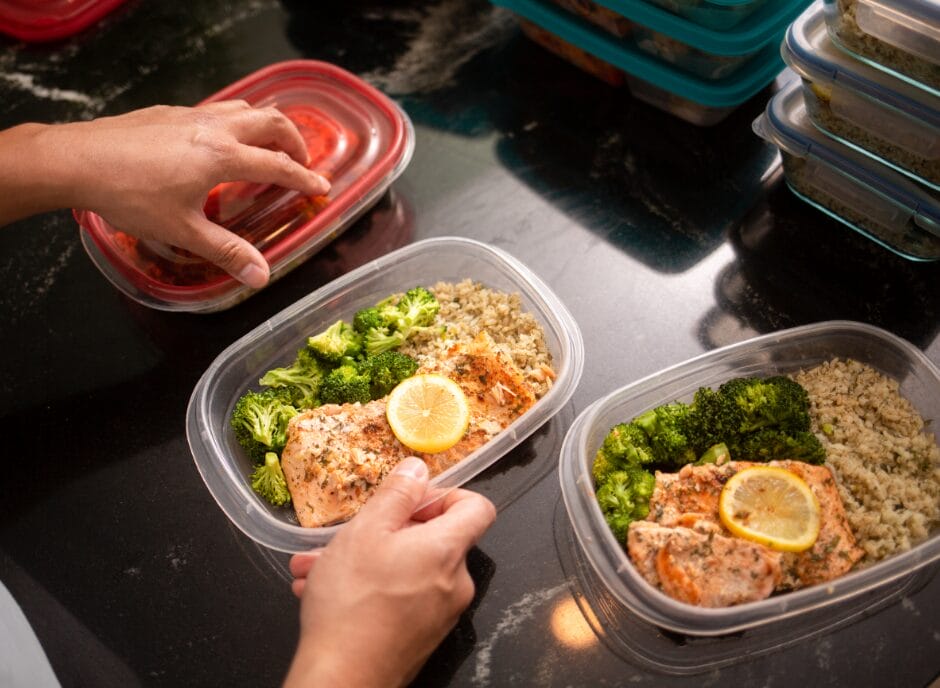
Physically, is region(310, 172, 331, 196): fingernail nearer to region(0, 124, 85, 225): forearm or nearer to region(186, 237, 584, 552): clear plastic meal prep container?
region(186, 237, 584, 552): clear plastic meal prep container

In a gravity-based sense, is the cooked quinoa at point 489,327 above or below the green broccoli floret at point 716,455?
above

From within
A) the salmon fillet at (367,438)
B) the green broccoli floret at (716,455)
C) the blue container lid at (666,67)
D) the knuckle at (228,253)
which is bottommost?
the green broccoli floret at (716,455)

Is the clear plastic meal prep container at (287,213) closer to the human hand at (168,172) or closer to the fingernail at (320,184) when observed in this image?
the fingernail at (320,184)

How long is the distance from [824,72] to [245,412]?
64.6 inches

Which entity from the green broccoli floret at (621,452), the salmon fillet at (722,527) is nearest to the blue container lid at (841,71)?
the salmon fillet at (722,527)

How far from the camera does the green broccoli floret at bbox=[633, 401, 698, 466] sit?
1805 mm

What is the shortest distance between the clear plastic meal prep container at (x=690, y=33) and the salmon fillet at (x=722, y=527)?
44.9 inches

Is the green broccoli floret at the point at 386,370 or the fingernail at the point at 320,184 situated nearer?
the green broccoli floret at the point at 386,370

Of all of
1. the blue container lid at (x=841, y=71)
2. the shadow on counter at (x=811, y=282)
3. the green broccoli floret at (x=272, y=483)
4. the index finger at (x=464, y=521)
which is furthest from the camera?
the shadow on counter at (x=811, y=282)

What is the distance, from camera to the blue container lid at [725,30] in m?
2.04

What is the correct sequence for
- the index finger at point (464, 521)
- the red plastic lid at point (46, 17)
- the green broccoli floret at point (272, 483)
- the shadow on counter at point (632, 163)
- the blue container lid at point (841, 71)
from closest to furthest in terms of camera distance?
the index finger at point (464, 521) → the blue container lid at point (841, 71) → the green broccoli floret at point (272, 483) → the shadow on counter at point (632, 163) → the red plastic lid at point (46, 17)

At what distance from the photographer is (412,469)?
1625 mm

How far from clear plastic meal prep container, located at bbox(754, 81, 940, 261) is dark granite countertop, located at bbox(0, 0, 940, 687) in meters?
0.08

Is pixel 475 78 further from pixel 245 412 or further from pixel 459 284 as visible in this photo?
pixel 245 412
